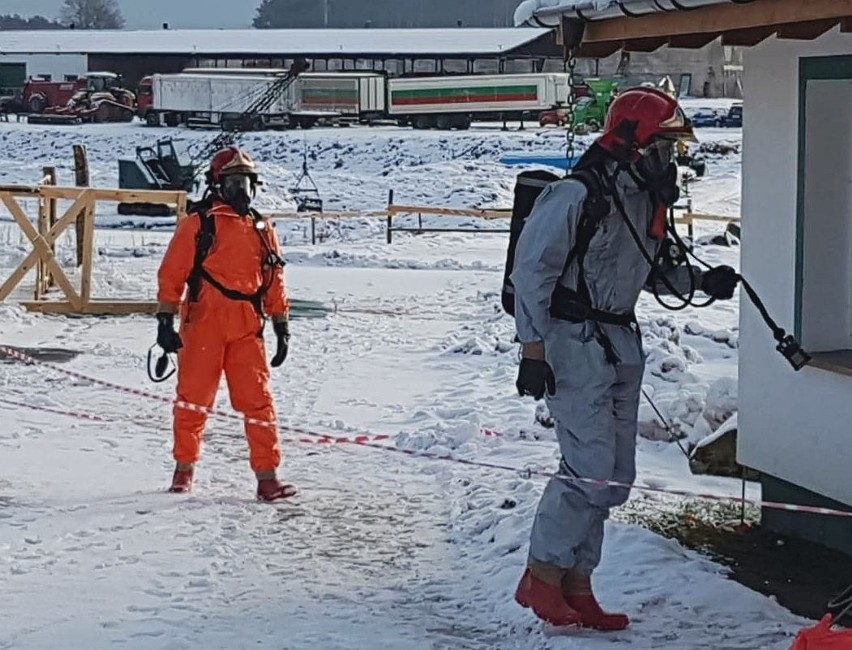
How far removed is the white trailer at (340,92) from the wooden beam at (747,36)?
1899 inches

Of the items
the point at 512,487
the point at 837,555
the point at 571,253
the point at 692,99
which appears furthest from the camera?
the point at 692,99

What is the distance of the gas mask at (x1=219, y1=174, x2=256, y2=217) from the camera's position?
709 cm

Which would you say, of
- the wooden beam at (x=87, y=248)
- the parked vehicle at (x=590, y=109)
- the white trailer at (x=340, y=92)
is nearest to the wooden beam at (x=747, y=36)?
the wooden beam at (x=87, y=248)

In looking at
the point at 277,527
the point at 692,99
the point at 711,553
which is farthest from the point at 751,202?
the point at 692,99

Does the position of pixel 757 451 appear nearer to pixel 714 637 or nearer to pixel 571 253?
pixel 714 637

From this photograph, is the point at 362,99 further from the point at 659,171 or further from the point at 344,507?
the point at 659,171

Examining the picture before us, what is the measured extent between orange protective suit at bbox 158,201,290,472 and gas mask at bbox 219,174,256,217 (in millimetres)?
36

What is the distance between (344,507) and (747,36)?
301 centimetres

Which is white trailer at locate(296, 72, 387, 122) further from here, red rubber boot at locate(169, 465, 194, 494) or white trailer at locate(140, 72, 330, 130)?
red rubber boot at locate(169, 465, 194, 494)

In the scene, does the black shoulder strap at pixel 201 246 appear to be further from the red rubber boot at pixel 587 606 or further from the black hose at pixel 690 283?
the red rubber boot at pixel 587 606

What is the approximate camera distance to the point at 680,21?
17.9ft

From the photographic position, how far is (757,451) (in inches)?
253

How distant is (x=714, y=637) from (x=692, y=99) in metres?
62.0

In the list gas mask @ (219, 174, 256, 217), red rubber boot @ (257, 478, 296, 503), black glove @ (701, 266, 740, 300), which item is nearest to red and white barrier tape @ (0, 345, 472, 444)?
red rubber boot @ (257, 478, 296, 503)
